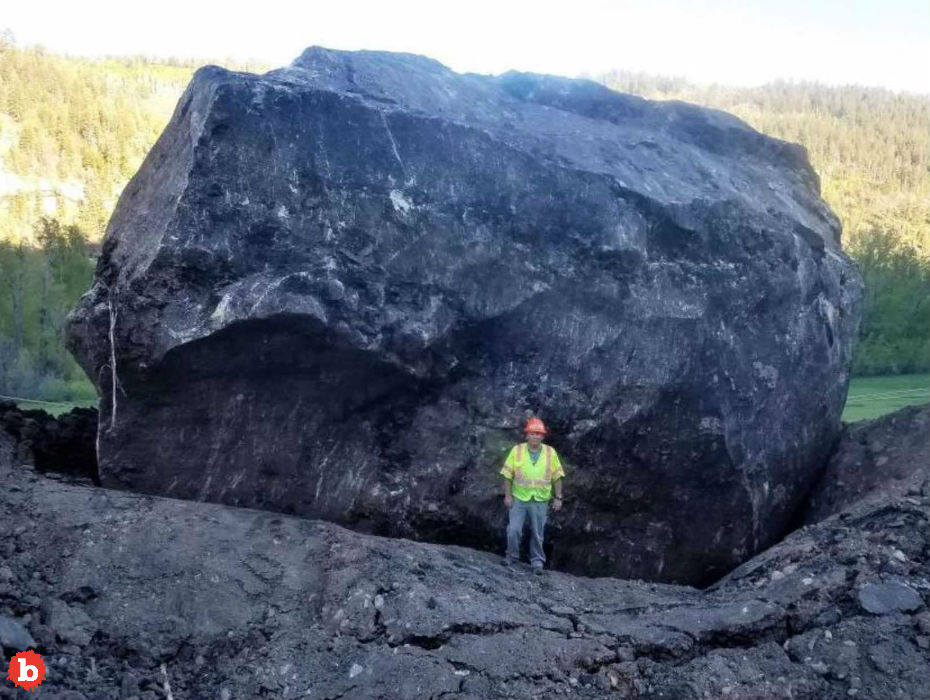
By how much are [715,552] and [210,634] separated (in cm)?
436

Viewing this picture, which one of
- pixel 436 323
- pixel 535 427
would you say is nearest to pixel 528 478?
pixel 535 427

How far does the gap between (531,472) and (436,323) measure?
1.31m

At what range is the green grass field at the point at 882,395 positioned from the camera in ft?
48.6

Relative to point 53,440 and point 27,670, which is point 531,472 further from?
point 53,440

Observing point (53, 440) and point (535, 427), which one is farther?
point (53, 440)

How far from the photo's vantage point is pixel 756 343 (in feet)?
24.3

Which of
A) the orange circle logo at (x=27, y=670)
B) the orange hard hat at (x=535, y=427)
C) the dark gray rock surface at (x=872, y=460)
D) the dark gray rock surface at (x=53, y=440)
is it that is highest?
the orange hard hat at (x=535, y=427)

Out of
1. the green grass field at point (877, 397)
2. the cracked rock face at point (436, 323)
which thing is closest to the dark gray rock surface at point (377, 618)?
the cracked rock face at point (436, 323)

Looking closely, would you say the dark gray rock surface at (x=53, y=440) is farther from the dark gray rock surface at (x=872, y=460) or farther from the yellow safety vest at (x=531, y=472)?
the dark gray rock surface at (x=872, y=460)

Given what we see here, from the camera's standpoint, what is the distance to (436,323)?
642cm

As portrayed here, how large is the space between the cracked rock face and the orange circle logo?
1.87 m

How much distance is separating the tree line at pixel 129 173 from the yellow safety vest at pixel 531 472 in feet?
45.9

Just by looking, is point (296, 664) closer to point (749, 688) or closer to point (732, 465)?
point (749, 688)

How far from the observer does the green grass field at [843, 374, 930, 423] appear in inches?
583
